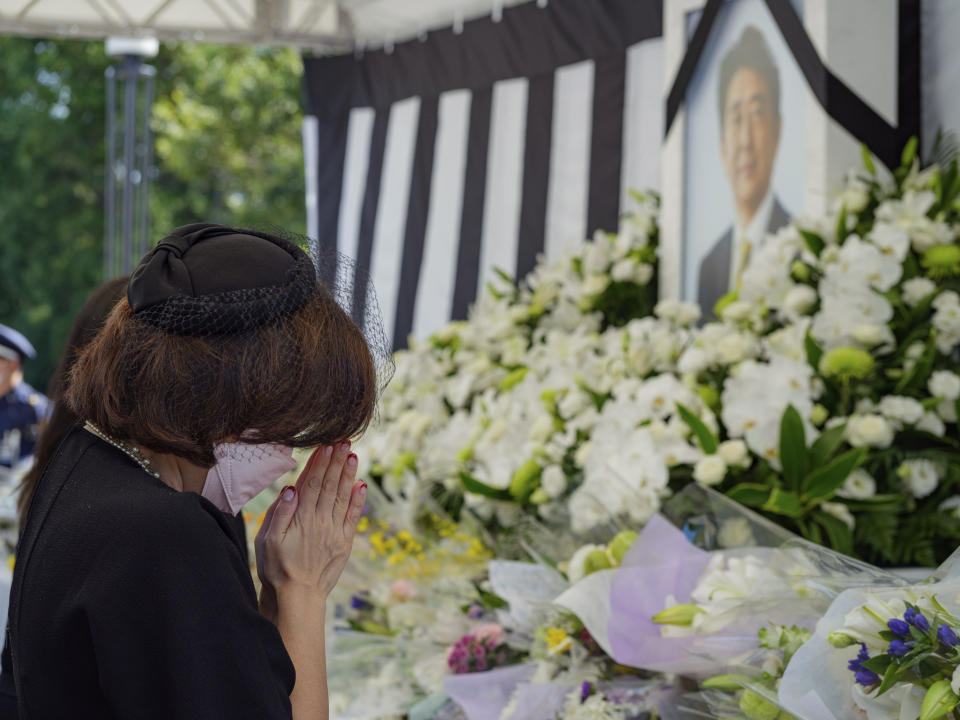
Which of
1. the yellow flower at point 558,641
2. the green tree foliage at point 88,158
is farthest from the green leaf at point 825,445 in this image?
the green tree foliage at point 88,158

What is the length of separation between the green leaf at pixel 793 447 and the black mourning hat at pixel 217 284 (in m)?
0.96

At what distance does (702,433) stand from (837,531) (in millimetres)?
265

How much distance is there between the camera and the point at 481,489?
198cm

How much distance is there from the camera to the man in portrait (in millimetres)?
2219

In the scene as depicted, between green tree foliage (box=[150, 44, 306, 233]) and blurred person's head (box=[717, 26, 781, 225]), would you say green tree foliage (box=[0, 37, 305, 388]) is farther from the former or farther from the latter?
blurred person's head (box=[717, 26, 781, 225])

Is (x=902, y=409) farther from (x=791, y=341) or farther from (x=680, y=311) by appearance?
(x=680, y=311)

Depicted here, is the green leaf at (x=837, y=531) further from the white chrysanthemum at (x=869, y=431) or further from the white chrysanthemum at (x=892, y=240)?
the white chrysanthemum at (x=892, y=240)

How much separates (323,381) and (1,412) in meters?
4.43

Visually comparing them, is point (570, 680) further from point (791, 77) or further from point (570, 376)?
point (791, 77)

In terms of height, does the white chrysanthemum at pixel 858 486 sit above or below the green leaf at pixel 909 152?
below

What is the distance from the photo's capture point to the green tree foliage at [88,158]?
12.9m

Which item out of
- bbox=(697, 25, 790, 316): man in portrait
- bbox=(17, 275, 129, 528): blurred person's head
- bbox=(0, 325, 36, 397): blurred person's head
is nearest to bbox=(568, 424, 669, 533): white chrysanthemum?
bbox=(697, 25, 790, 316): man in portrait

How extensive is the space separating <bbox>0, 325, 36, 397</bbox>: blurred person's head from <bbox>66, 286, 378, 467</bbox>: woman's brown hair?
425 cm

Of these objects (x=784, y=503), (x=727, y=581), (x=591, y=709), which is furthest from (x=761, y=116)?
(x=591, y=709)
